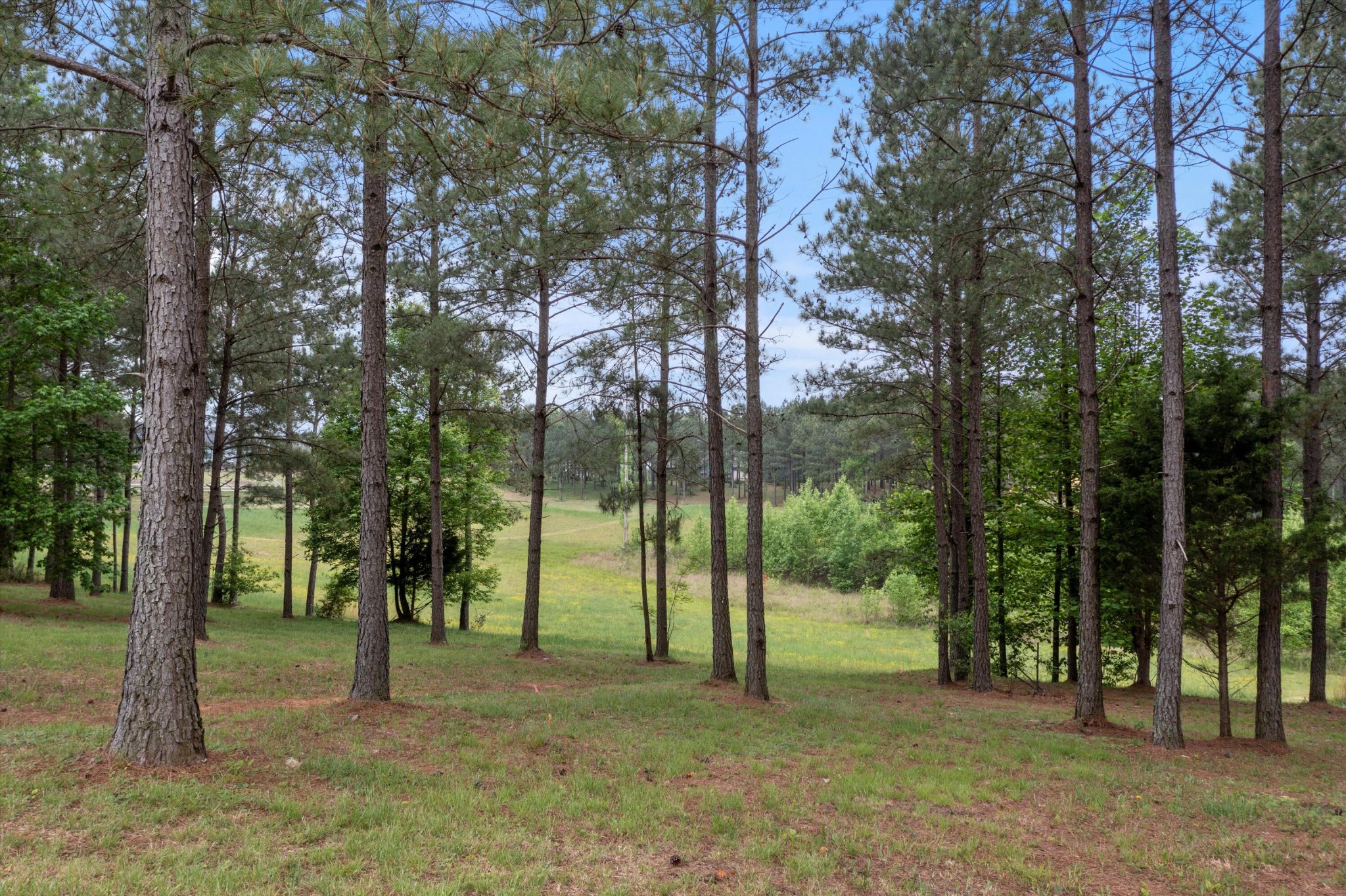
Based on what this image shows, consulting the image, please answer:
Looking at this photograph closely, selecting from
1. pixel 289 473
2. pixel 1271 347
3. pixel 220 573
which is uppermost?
pixel 1271 347

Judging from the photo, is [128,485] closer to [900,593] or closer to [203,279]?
[203,279]

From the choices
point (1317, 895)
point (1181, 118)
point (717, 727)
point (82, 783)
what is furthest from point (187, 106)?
point (1181, 118)

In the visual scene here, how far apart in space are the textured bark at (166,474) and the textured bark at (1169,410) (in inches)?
367

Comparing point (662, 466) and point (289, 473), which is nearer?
point (662, 466)

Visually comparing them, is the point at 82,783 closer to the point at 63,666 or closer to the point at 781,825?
the point at 781,825

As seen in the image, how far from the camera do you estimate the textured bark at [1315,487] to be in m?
8.53

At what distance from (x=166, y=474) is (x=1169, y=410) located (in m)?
9.56

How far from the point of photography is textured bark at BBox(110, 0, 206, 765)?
536 centimetres

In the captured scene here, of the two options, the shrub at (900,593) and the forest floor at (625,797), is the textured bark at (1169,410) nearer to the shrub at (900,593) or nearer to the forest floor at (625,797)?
the forest floor at (625,797)

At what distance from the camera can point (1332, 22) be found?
343 inches

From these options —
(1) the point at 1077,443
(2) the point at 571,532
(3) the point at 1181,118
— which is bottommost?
(2) the point at 571,532

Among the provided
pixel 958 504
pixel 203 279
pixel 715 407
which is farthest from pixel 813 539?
pixel 203 279

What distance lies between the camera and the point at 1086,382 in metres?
9.64

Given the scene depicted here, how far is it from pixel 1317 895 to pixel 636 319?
11.8 meters
